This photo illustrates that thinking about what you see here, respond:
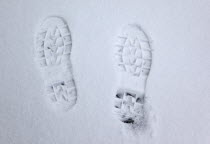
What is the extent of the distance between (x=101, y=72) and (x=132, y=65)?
126 mm

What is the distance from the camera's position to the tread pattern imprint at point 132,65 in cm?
94

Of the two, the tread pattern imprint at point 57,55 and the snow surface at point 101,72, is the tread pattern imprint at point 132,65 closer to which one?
the snow surface at point 101,72

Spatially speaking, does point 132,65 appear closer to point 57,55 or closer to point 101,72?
point 101,72

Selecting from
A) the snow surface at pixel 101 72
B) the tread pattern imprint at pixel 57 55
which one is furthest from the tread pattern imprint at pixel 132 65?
the tread pattern imprint at pixel 57 55

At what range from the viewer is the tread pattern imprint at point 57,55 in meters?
0.97

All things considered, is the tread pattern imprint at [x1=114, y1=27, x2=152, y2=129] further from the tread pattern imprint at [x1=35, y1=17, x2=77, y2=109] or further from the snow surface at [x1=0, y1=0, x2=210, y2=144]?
the tread pattern imprint at [x1=35, y1=17, x2=77, y2=109]

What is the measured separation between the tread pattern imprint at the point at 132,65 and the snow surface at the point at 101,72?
0.05 meters

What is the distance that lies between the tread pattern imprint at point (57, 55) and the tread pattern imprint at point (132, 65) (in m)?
0.16

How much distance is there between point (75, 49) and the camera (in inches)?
40.1

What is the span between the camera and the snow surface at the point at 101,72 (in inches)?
39.2

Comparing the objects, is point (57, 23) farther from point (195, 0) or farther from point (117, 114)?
point (195, 0)

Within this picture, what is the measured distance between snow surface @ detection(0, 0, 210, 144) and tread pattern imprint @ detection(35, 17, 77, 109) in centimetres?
4

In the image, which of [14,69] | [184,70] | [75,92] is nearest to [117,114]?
[75,92]

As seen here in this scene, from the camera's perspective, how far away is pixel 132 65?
940 mm
